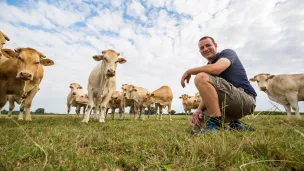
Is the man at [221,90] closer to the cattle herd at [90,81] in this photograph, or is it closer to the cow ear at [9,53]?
the cattle herd at [90,81]

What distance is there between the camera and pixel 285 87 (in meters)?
10.2

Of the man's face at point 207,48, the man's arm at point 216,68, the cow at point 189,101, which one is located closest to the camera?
the man's arm at point 216,68

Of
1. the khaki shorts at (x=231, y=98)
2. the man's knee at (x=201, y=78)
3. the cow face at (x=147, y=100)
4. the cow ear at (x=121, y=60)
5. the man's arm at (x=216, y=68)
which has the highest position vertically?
the cow ear at (x=121, y=60)

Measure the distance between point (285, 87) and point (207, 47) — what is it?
866 centimetres

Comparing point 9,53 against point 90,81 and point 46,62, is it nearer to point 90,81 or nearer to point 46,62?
point 46,62

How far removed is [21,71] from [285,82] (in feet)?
39.7

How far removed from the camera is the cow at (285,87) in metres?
10.0

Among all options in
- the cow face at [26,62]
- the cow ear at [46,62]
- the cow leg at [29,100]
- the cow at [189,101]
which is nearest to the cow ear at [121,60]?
the cow ear at [46,62]

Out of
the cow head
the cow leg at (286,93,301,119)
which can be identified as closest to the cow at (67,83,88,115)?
the cow head

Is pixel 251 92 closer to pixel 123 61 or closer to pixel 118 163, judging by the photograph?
pixel 118 163

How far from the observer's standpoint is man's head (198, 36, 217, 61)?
410 centimetres

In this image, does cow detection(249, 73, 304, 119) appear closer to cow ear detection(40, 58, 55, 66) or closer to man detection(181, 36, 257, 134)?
man detection(181, 36, 257, 134)

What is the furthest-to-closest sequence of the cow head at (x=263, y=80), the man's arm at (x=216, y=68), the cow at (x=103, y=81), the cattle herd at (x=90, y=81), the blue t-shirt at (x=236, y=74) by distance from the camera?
the cow head at (x=263, y=80) → the cow at (x=103, y=81) → the cattle herd at (x=90, y=81) → the blue t-shirt at (x=236, y=74) → the man's arm at (x=216, y=68)

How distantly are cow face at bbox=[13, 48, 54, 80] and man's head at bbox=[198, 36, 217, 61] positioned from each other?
4519 millimetres
